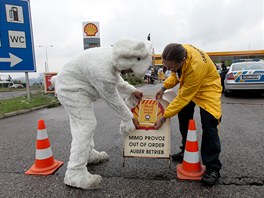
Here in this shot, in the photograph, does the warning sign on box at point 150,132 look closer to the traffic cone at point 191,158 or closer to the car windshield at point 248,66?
the traffic cone at point 191,158

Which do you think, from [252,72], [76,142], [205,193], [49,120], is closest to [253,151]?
[205,193]

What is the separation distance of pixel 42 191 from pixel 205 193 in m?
1.73

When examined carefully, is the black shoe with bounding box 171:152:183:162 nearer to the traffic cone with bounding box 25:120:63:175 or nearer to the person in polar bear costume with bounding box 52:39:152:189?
the person in polar bear costume with bounding box 52:39:152:189

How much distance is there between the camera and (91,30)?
1161 cm

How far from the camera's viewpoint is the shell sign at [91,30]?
37.9 ft

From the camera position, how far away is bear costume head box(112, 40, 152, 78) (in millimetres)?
2109

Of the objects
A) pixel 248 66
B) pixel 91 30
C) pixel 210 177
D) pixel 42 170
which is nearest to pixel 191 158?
pixel 210 177

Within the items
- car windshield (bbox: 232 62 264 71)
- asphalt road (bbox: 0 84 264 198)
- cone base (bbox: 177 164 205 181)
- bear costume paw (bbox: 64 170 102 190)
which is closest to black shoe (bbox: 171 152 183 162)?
asphalt road (bbox: 0 84 264 198)

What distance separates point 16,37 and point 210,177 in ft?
27.9

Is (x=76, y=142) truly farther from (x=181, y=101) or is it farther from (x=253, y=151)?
(x=253, y=151)

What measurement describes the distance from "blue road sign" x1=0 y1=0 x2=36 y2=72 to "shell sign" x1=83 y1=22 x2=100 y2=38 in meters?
3.32

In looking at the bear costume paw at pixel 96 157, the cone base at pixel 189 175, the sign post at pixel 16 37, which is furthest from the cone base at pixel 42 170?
the sign post at pixel 16 37

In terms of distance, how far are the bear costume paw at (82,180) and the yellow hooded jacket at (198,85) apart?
41.7 inches

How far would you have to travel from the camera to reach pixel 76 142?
2436mm
